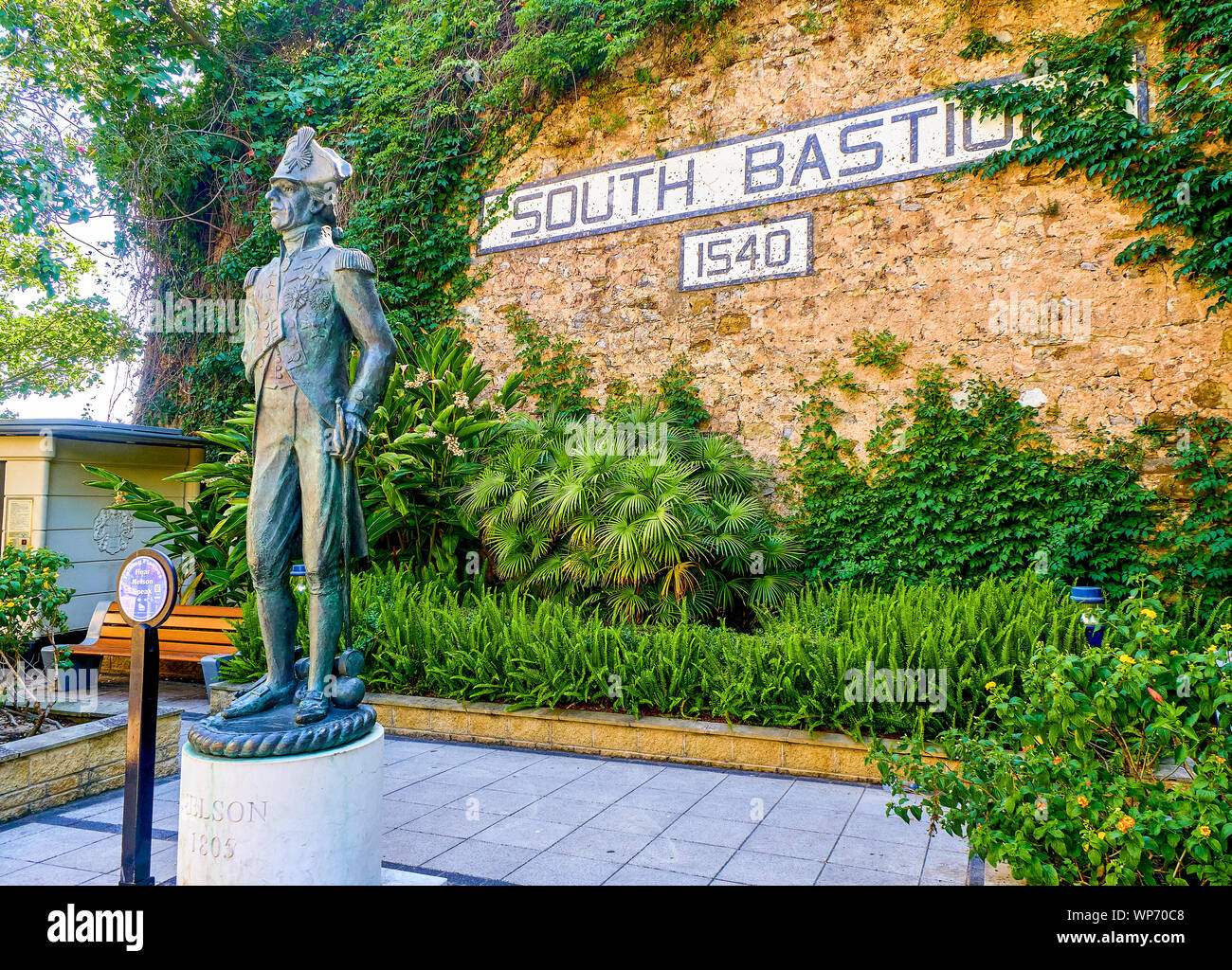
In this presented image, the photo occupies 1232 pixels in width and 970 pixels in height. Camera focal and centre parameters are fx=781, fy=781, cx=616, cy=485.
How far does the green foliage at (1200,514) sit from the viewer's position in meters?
6.11

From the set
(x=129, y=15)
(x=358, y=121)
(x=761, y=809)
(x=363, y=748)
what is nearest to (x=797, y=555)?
(x=761, y=809)

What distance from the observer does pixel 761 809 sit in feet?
A: 12.8

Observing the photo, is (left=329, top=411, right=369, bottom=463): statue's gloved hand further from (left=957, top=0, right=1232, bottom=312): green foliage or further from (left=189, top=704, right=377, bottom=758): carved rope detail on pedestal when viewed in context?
(left=957, top=0, right=1232, bottom=312): green foliage

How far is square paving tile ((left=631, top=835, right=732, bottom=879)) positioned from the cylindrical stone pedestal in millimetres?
1179

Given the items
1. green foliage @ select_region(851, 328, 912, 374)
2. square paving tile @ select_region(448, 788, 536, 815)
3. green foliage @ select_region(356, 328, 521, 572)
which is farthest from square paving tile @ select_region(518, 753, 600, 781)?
green foliage @ select_region(851, 328, 912, 374)

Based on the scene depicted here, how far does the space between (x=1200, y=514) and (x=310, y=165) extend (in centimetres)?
684

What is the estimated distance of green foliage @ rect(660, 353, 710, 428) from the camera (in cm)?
828

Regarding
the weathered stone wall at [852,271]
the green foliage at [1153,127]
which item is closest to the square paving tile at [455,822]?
the weathered stone wall at [852,271]

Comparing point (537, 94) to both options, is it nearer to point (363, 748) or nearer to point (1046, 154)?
point (1046, 154)

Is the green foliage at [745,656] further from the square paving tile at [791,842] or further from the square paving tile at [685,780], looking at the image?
the square paving tile at [791,842]

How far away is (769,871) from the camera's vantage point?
3.15 meters

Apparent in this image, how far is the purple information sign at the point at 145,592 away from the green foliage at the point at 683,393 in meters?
5.86
